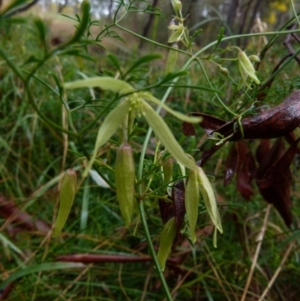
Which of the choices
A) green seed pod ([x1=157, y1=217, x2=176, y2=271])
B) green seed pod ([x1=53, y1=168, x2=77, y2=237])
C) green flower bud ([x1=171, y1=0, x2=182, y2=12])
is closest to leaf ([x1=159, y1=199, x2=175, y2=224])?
green seed pod ([x1=157, y1=217, x2=176, y2=271])

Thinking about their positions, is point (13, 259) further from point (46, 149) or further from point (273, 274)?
point (273, 274)

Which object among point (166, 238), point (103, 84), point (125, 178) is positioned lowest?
point (166, 238)

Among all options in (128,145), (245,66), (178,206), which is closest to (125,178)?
(128,145)

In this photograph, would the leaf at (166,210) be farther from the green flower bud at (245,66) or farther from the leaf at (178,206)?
the green flower bud at (245,66)

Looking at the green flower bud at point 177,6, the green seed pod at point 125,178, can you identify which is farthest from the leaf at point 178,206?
the green flower bud at point 177,6

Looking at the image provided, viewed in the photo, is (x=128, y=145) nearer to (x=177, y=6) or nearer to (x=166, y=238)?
(x=166, y=238)

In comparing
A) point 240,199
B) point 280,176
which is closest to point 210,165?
point 240,199
